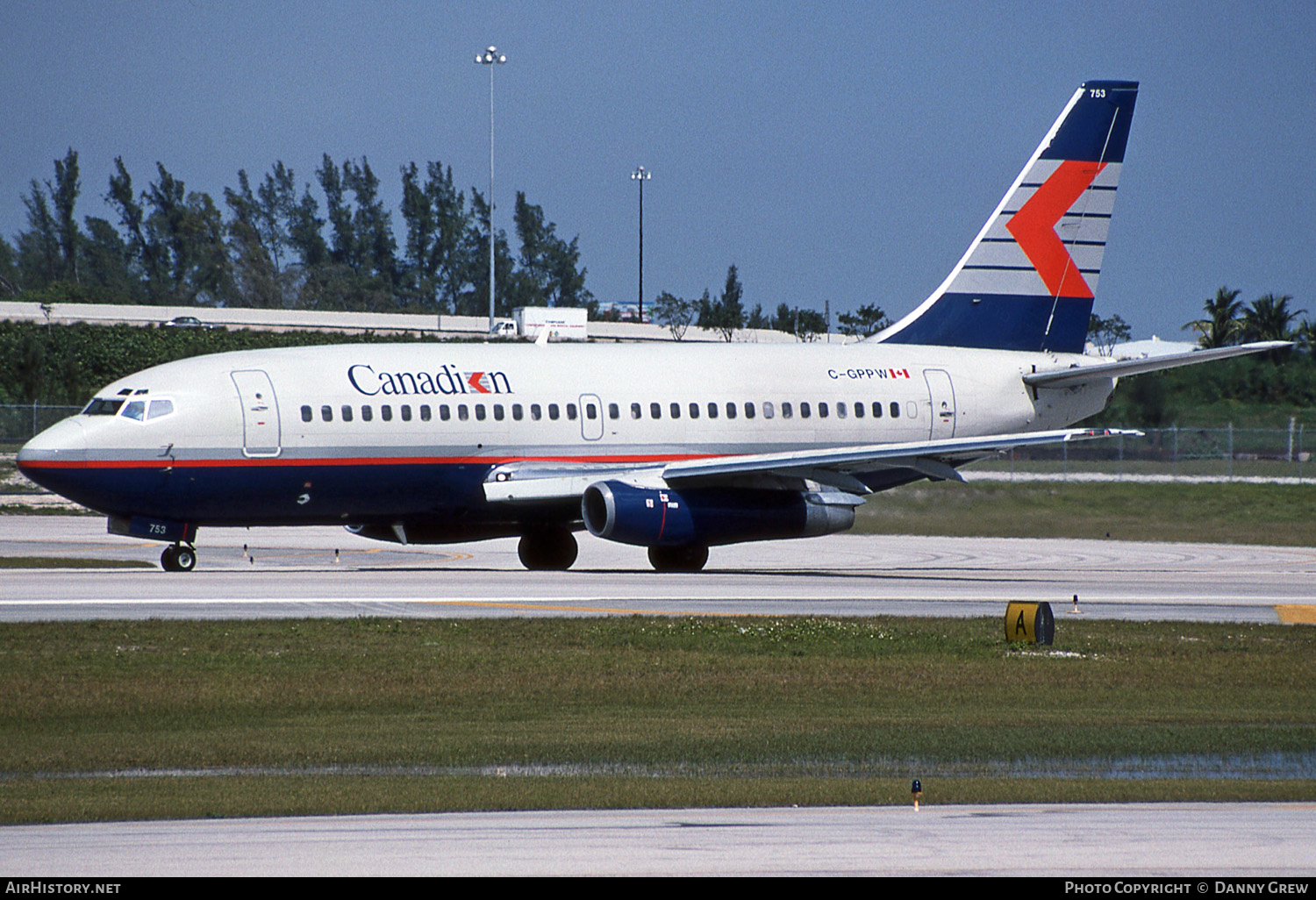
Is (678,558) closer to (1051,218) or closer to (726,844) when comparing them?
(1051,218)

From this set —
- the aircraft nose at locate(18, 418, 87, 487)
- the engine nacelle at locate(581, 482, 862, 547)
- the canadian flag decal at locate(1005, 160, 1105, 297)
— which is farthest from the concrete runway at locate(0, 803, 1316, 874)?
the canadian flag decal at locate(1005, 160, 1105, 297)

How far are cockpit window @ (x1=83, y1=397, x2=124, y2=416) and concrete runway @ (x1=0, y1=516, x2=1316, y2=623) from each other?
3.02 metres

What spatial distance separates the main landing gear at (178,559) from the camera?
3095cm

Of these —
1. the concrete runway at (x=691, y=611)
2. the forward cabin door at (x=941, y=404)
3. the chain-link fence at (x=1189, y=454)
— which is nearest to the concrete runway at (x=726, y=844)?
the concrete runway at (x=691, y=611)

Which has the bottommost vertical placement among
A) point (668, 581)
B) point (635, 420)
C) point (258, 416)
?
point (668, 581)

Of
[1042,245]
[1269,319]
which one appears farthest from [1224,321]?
[1042,245]

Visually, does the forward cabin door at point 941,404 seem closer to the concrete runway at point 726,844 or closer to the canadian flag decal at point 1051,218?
the canadian flag decal at point 1051,218

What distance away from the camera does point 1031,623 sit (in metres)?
21.7

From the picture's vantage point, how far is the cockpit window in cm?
2975

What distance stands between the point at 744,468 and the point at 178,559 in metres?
10.9

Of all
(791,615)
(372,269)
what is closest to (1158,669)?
(791,615)

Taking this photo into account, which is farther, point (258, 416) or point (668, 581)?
point (668, 581)

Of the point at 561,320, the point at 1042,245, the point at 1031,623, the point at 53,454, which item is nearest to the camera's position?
the point at 1031,623

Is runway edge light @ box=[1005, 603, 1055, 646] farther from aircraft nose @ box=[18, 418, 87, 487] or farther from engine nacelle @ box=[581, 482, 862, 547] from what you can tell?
aircraft nose @ box=[18, 418, 87, 487]
